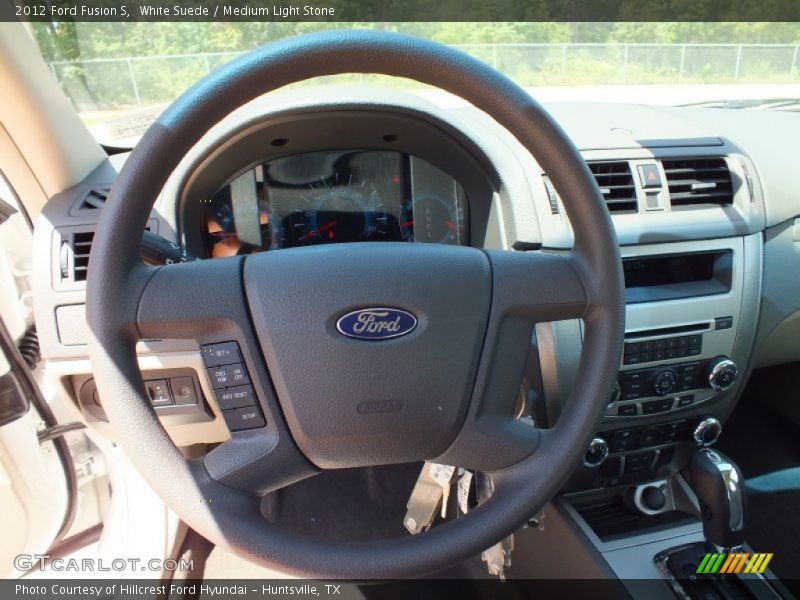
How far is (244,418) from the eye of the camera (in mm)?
917

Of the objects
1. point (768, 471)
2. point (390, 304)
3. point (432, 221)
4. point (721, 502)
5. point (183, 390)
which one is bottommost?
point (768, 471)

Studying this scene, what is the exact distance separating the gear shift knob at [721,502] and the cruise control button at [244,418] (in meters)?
1.08

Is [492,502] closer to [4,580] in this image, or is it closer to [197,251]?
[197,251]

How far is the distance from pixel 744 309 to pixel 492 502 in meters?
0.98

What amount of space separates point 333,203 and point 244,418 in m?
0.83

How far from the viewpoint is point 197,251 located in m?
1.55

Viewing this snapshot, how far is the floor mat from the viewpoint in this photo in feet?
6.05

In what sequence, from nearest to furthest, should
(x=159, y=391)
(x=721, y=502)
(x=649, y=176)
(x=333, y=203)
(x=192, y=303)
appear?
1. (x=192, y=303)
2. (x=159, y=391)
3. (x=721, y=502)
4. (x=649, y=176)
5. (x=333, y=203)

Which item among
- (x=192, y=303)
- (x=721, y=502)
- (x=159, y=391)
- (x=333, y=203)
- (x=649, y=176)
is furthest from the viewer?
(x=333, y=203)

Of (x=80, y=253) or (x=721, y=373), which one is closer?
(x=80, y=253)

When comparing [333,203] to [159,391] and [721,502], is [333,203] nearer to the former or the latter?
[159,391]

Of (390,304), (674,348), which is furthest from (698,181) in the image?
(390,304)

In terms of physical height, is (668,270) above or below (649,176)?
below

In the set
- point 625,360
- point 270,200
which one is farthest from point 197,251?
point 625,360
